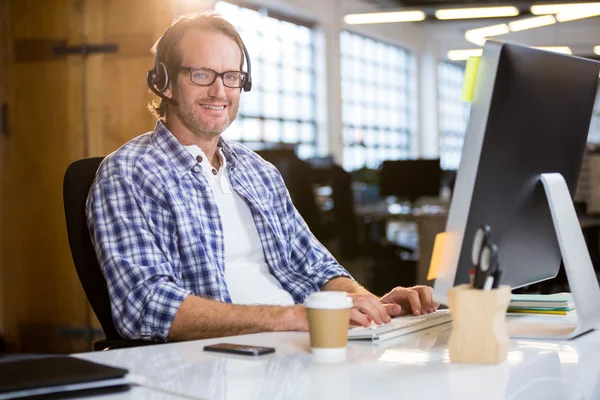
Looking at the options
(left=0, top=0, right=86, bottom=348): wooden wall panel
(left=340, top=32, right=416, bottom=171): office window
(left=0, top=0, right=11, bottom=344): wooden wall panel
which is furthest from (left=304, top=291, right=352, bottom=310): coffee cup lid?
(left=340, top=32, right=416, bottom=171): office window

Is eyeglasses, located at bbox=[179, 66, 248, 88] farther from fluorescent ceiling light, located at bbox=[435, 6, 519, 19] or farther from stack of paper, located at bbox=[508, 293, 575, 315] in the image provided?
fluorescent ceiling light, located at bbox=[435, 6, 519, 19]

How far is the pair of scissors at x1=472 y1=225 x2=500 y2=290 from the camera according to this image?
1.03 metres

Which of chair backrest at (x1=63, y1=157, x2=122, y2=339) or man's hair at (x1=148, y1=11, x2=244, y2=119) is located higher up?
man's hair at (x1=148, y1=11, x2=244, y2=119)

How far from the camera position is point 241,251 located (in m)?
1.90

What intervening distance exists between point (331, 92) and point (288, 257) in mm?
9663

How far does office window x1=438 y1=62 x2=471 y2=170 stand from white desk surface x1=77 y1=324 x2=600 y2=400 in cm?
1412

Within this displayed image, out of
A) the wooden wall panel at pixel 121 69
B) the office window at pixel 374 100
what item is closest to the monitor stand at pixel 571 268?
the wooden wall panel at pixel 121 69

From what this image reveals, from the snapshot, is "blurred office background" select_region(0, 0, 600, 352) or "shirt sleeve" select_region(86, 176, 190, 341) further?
"blurred office background" select_region(0, 0, 600, 352)

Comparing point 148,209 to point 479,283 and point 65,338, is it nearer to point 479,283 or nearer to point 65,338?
point 479,283

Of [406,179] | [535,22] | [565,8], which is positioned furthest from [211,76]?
[535,22]

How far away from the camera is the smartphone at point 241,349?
3.70 ft

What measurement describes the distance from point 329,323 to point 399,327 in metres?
→ 0.28

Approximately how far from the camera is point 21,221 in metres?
4.69

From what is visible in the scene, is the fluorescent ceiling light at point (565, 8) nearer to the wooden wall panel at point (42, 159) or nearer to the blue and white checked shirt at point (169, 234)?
the wooden wall panel at point (42, 159)
